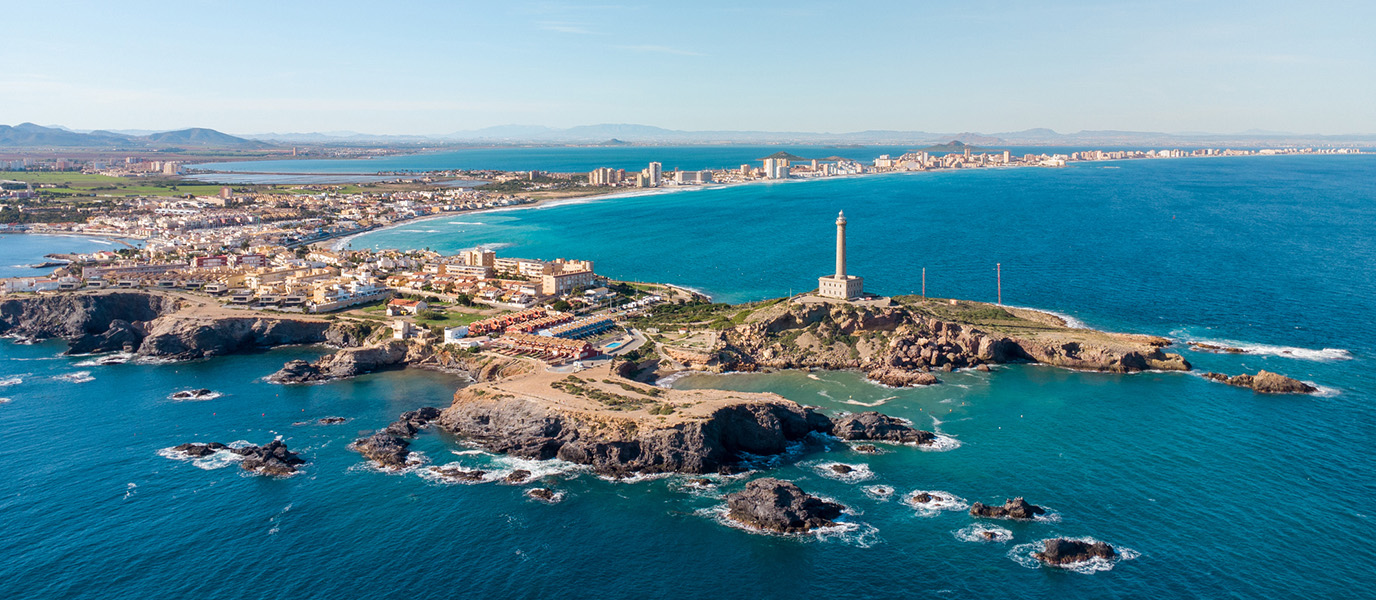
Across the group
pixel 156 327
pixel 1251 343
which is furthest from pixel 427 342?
pixel 1251 343

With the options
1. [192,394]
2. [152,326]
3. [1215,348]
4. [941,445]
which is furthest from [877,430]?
[152,326]

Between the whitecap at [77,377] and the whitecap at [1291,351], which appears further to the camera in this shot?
the whitecap at [1291,351]

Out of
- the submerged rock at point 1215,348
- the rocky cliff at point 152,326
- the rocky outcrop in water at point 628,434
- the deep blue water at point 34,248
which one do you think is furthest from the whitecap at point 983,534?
the deep blue water at point 34,248

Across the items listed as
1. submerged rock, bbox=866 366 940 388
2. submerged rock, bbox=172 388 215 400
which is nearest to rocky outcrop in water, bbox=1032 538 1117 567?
submerged rock, bbox=866 366 940 388

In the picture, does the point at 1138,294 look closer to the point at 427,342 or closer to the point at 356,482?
the point at 427,342

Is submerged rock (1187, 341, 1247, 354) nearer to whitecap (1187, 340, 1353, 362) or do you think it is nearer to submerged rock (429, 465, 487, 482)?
whitecap (1187, 340, 1353, 362)

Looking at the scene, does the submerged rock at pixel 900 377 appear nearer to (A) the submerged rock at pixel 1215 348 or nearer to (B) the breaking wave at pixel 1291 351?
(A) the submerged rock at pixel 1215 348

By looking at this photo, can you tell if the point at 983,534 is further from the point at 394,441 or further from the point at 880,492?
the point at 394,441
